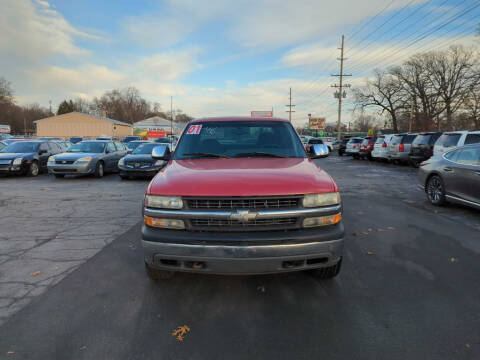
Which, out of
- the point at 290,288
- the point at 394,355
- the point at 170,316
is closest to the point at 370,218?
the point at 290,288

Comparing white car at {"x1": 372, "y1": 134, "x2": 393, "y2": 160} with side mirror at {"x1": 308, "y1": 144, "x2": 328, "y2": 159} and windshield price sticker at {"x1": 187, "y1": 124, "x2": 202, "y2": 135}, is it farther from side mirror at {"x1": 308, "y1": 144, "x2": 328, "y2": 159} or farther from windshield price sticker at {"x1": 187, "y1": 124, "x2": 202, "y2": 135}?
windshield price sticker at {"x1": 187, "y1": 124, "x2": 202, "y2": 135}

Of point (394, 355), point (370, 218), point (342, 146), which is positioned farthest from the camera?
point (342, 146)

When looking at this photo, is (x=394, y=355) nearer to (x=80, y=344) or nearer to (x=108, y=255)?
(x=80, y=344)

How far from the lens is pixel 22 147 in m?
13.8

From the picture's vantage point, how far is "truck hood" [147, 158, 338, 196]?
270 centimetres

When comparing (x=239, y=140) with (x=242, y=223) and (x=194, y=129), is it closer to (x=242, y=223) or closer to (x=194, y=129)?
(x=194, y=129)

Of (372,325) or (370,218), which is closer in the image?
(372,325)

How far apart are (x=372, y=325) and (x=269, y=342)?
0.93 m

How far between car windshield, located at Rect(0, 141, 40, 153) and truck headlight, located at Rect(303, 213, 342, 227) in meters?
14.8

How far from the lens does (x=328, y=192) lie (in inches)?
112

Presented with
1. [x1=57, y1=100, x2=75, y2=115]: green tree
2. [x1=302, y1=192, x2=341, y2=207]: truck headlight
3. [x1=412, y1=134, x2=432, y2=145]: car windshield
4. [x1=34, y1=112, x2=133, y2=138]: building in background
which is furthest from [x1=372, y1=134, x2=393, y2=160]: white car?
[x1=57, y1=100, x2=75, y2=115]: green tree

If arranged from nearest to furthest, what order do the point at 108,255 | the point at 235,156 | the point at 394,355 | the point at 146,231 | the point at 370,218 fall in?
the point at 394,355 < the point at 146,231 < the point at 235,156 < the point at 108,255 < the point at 370,218

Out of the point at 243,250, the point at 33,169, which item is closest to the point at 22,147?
the point at 33,169

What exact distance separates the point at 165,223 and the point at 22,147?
1443cm
